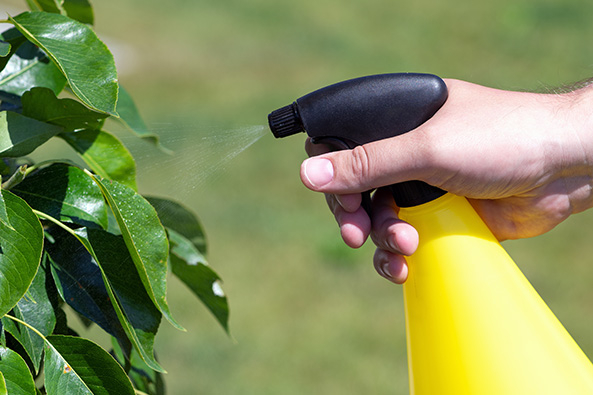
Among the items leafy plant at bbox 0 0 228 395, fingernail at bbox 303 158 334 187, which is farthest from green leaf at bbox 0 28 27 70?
fingernail at bbox 303 158 334 187

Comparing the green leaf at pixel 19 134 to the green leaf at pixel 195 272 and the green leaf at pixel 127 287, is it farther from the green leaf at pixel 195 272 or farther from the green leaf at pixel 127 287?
the green leaf at pixel 195 272

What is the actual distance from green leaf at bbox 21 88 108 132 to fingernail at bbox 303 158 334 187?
37 cm

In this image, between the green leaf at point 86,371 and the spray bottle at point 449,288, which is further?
the spray bottle at point 449,288

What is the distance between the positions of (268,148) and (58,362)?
4651 millimetres

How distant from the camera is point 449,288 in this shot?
0.97 metres

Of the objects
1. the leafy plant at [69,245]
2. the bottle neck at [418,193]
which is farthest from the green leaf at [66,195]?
the bottle neck at [418,193]

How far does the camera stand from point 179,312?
3521mm

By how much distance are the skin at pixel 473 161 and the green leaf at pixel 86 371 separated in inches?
17.9

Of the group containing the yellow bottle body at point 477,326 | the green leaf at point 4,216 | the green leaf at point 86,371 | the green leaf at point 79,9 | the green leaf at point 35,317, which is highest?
the green leaf at point 79,9

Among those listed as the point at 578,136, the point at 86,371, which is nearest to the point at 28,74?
the point at 86,371

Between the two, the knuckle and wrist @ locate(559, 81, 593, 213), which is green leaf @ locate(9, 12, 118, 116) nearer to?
the knuckle

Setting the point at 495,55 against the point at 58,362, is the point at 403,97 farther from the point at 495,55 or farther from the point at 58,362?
the point at 495,55

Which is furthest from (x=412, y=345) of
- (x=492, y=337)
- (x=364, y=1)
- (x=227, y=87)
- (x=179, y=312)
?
(x=364, y=1)

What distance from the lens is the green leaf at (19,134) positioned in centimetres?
77
